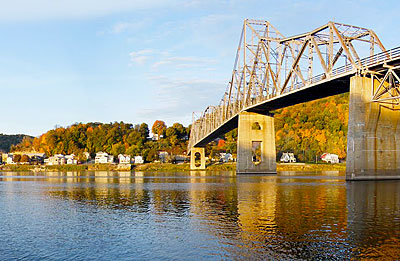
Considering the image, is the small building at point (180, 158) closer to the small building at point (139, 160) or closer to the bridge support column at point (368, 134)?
the small building at point (139, 160)

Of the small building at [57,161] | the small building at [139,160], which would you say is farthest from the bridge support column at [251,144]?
the small building at [57,161]

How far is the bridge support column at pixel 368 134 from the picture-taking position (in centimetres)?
4662

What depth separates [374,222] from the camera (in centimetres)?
2253

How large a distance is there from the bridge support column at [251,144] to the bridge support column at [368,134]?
35.3m

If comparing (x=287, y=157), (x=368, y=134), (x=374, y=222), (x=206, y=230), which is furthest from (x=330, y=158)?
(x=206, y=230)

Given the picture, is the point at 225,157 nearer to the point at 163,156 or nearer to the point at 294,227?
the point at 163,156

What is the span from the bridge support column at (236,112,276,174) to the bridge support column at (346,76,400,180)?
3530 centimetres

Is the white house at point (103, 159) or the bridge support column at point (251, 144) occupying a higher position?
the bridge support column at point (251, 144)

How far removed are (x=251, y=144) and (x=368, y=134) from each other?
3654 cm

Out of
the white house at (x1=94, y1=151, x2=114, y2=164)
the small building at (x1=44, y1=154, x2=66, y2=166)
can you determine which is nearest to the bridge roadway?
the white house at (x1=94, y1=151, x2=114, y2=164)

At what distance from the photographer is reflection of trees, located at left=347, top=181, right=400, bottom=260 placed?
54.3ft

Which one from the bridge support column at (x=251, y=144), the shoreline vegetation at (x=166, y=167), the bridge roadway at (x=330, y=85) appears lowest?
the shoreline vegetation at (x=166, y=167)

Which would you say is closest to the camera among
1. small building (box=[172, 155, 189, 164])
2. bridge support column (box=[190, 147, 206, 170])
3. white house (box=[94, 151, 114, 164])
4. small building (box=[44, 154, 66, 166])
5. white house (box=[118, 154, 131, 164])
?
bridge support column (box=[190, 147, 206, 170])

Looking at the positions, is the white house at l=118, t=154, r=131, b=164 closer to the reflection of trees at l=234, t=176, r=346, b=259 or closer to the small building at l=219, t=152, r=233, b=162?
the small building at l=219, t=152, r=233, b=162
